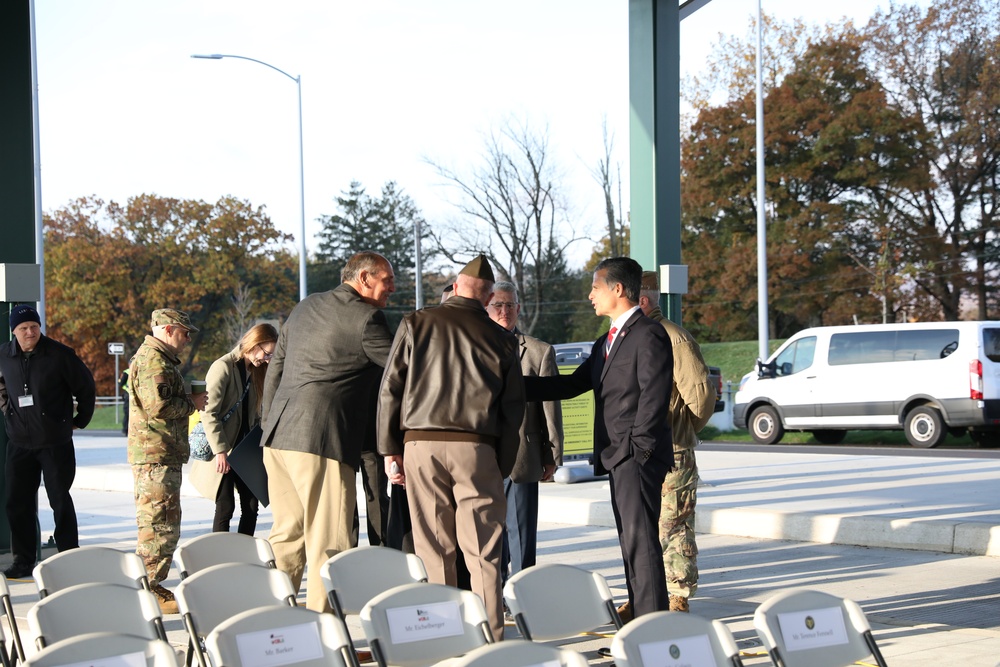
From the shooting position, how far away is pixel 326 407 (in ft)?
19.1

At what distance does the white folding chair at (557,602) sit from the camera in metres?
4.32

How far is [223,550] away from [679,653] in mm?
2604

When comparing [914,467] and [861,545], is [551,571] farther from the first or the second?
[914,467]

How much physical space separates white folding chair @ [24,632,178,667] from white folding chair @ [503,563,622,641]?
52.2 inches

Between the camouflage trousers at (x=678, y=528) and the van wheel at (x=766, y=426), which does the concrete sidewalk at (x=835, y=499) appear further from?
the van wheel at (x=766, y=426)

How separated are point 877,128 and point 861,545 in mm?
28942

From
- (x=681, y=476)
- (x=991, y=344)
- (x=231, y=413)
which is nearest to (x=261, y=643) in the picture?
(x=681, y=476)

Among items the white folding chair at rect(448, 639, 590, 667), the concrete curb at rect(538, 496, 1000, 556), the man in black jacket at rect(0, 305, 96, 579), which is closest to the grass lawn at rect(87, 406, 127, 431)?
the concrete curb at rect(538, 496, 1000, 556)

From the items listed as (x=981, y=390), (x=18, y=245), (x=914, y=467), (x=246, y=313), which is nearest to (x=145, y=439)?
(x=18, y=245)

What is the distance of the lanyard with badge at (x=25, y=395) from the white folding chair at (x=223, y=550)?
2.75m

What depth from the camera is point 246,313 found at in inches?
1956

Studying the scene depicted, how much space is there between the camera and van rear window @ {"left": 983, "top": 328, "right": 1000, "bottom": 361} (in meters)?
18.0

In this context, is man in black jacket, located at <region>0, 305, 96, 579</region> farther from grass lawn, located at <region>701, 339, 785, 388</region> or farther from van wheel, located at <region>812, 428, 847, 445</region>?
grass lawn, located at <region>701, 339, 785, 388</region>

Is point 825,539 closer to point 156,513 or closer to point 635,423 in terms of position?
point 635,423
